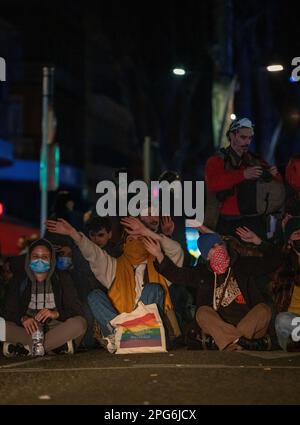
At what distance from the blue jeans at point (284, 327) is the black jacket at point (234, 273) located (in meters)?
0.32

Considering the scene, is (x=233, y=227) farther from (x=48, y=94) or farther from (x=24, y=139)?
(x=24, y=139)

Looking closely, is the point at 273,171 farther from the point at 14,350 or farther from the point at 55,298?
the point at 14,350

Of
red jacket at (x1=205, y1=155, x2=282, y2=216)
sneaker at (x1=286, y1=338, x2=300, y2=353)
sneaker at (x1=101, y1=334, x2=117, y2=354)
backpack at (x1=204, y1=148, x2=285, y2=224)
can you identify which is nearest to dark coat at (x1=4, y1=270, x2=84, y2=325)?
sneaker at (x1=101, y1=334, x2=117, y2=354)

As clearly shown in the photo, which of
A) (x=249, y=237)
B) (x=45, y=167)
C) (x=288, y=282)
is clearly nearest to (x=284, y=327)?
(x=288, y=282)

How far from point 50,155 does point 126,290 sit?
11.9 meters

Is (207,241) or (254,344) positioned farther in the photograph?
(207,241)

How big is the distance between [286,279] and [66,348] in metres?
2.42

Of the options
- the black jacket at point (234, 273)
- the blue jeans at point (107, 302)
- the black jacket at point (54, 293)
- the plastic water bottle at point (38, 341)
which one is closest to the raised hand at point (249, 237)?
the black jacket at point (234, 273)

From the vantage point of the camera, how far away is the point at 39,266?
1036 cm

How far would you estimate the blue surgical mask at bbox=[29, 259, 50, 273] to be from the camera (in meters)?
10.4

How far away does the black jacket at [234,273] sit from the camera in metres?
10.5

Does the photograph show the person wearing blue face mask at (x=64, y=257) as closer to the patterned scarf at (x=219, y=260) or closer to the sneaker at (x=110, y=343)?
the sneaker at (x=110, y=343)

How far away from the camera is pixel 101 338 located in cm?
1070
